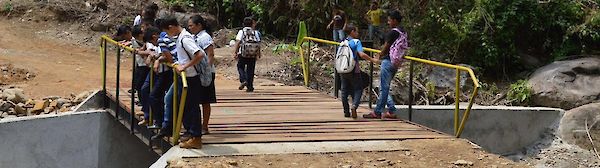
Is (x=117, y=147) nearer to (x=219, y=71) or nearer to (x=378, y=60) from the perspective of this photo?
(x=378, y=60)

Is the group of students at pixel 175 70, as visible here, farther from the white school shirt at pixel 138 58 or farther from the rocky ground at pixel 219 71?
the rocky ground at pixel 219 71

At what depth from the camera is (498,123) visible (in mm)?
11203

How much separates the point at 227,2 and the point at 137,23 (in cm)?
1146

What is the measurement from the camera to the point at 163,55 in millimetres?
7996

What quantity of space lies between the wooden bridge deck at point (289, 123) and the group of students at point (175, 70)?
17.8 inches

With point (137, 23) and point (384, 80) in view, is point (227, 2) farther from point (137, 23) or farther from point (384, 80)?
point (384, 80)

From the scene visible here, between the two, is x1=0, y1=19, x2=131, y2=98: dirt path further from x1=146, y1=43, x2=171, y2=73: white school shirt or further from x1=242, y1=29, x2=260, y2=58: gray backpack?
x1=146, y1=43, x2=171, y2=73: white school shirt

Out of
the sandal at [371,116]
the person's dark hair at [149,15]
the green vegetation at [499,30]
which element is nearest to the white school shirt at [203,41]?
the person's dark hair at [149,15]

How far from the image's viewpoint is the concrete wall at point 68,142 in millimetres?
9992

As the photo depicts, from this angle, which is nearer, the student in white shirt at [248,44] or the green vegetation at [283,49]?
the student in white shirt at [248,44]

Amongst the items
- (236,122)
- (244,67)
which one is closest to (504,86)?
(244,67)

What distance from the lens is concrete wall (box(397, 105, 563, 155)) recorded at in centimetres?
1100

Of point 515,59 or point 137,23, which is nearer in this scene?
point 137,23

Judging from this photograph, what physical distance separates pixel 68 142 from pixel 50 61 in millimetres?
7695
